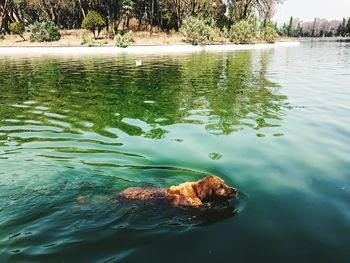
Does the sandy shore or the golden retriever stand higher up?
the sandy shore

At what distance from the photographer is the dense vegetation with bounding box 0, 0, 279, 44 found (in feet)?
185

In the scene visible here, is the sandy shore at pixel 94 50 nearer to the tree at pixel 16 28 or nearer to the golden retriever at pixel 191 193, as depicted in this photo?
the tree at pixel 16 28

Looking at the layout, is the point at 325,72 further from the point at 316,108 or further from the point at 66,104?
the point at 66,104

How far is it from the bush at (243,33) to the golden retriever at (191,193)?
56.2m

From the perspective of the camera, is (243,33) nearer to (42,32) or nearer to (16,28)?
(42,32)

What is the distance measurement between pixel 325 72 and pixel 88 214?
23540 mm

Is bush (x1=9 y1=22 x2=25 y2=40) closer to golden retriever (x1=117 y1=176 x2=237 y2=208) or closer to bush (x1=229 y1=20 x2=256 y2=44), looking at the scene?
bush (x1=229 y1=20 x2=256 y2=44)

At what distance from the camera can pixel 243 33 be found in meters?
60.0

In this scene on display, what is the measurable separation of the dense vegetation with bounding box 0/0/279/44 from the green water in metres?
41.6

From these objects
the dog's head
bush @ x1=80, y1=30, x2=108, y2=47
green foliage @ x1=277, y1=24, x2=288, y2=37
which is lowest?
the dog's head

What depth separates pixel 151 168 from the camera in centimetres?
796

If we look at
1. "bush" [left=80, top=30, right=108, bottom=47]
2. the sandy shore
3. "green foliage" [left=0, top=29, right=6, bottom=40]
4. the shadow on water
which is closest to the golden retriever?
the shadow on water

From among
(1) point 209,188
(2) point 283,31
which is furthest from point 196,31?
(2) point 283,31

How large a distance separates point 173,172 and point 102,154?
2071mm
